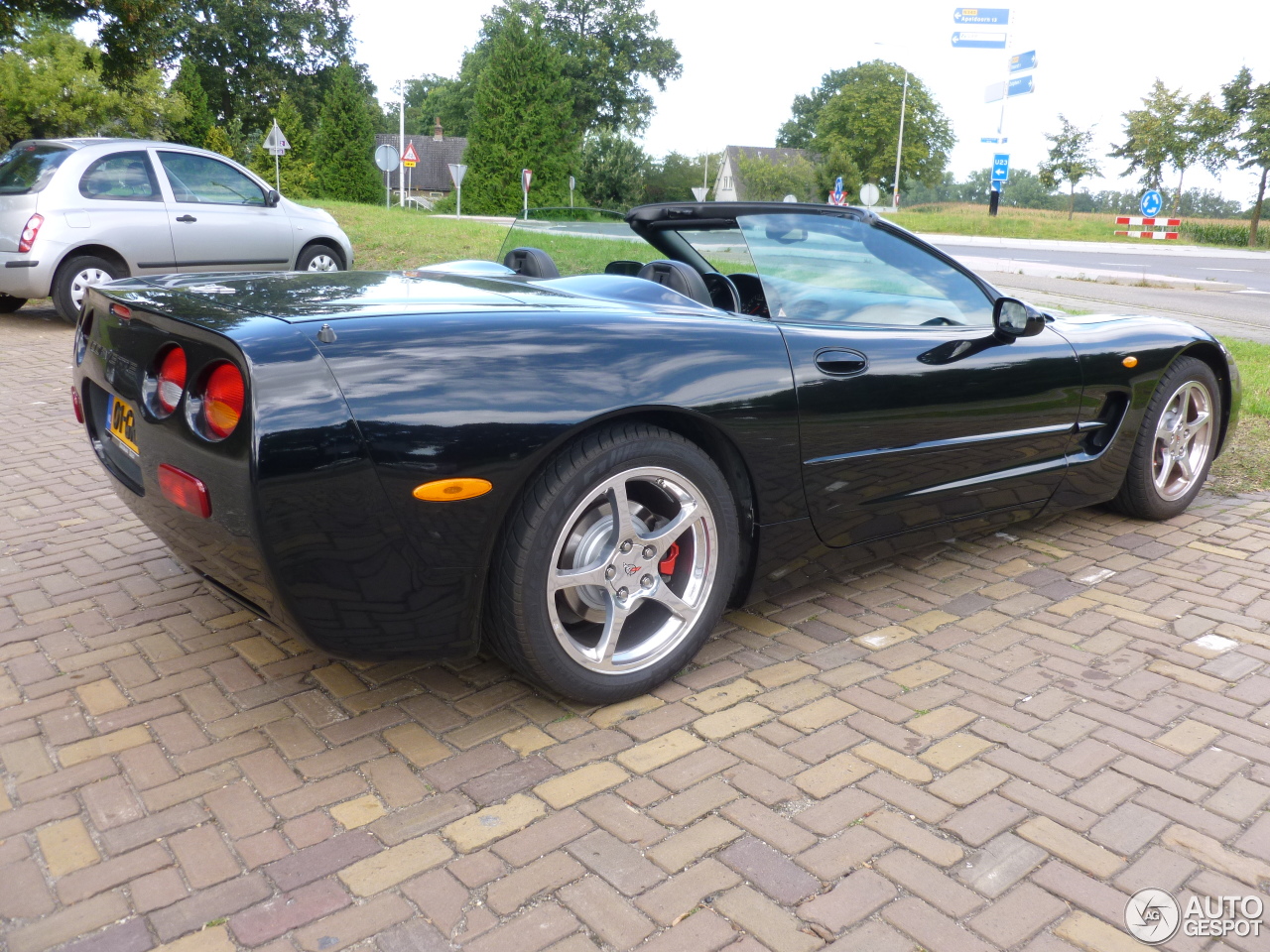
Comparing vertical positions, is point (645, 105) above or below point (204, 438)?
above

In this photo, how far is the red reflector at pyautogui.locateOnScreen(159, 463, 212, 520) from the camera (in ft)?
7.22

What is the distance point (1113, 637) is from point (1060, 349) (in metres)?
1.05

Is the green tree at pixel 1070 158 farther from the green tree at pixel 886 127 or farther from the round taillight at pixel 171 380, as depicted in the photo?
the round taillight at pixel 171 380

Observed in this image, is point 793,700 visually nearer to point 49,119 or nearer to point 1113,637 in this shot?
point 1113,637

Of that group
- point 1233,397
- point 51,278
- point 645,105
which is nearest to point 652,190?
point 645,105

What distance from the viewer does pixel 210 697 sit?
2623mm

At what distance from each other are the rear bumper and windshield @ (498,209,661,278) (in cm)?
633

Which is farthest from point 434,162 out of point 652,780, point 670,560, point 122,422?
point 652,780

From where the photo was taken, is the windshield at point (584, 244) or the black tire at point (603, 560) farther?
the windshield at point (584, 244)

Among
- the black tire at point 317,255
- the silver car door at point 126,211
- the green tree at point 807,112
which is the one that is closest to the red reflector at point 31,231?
the silver car door at point 126,211

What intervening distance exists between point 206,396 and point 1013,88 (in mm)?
39389

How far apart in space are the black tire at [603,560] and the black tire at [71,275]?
7.60 m

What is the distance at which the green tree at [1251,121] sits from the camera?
31500 mm

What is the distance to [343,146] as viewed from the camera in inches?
1379
